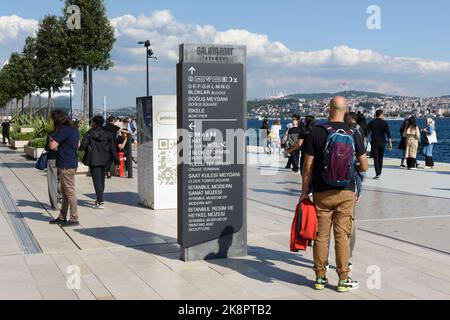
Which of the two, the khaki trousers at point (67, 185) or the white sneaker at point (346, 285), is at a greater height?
→ the khaki trousers at point (67, 185)

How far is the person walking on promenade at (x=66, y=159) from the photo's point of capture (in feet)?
30.8

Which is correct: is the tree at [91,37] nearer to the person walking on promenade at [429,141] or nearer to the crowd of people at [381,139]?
the crowd of people at [381,139]

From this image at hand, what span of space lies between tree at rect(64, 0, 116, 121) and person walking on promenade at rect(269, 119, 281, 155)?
287 inches

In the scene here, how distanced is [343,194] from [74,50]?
1873 centimetres

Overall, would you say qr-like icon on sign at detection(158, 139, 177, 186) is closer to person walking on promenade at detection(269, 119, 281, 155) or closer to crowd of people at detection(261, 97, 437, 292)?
crowd of people at detection(261, 97, 437, 292)

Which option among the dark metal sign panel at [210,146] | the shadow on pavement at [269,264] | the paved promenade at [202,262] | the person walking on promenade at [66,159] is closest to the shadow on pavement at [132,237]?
the paved promenade at [202,262]

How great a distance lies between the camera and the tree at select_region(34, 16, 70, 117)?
75.5 ft

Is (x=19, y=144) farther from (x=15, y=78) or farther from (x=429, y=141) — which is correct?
(x=429, y=141)

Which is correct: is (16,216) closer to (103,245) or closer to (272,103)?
(103,245)

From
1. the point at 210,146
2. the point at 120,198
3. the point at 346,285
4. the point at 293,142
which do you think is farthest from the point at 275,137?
the point at 346,285

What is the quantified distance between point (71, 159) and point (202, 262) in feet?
11.2

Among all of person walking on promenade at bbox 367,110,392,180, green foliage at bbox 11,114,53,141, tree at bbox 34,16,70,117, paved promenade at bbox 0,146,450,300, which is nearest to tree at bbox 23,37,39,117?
tree at bbox 34,16,70,117

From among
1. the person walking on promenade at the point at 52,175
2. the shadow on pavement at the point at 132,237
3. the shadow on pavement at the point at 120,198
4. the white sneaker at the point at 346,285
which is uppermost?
the person walking on promenade at the point at 52,175

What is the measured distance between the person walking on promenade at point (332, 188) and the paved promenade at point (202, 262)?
0.29 meters
